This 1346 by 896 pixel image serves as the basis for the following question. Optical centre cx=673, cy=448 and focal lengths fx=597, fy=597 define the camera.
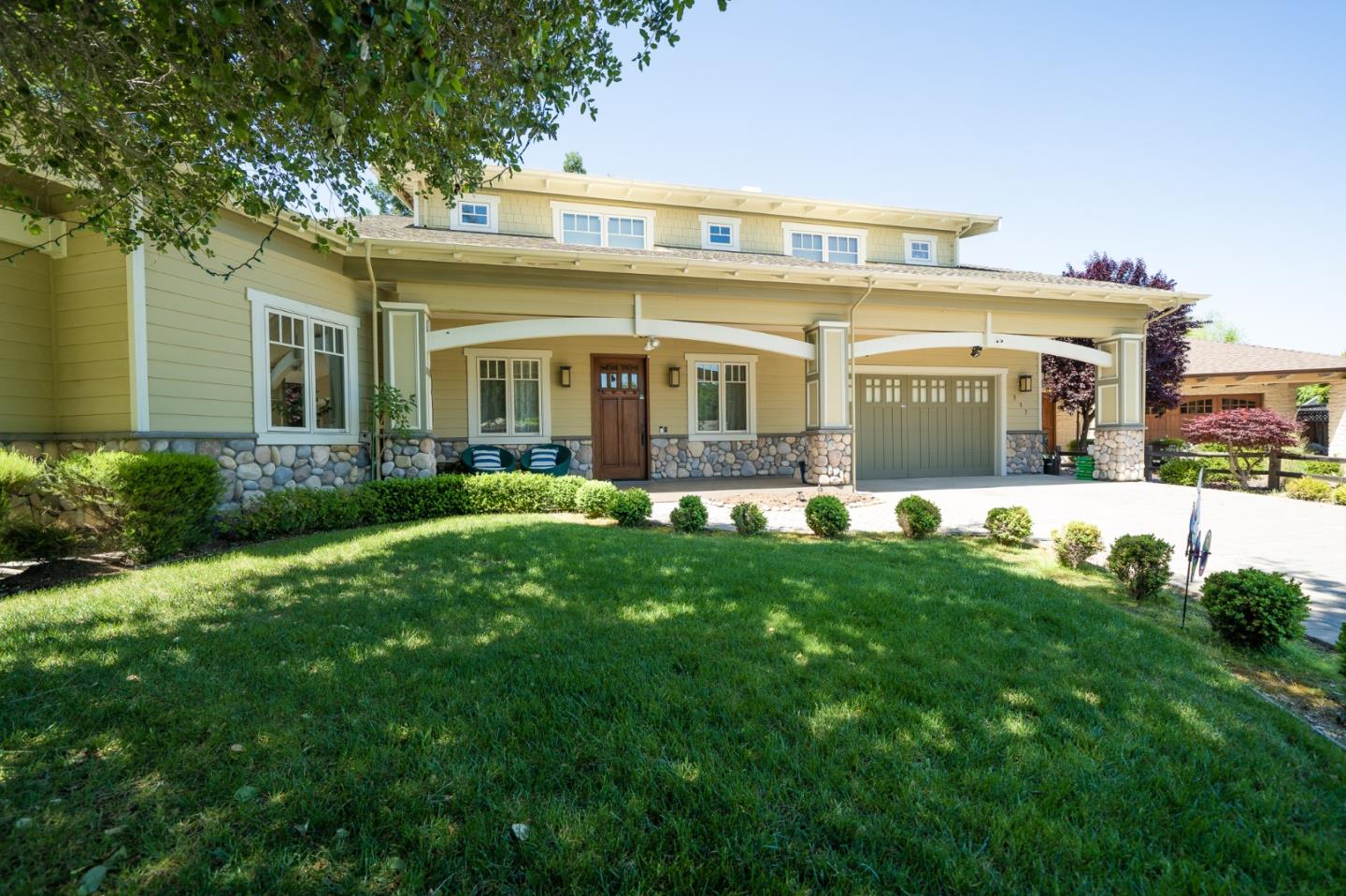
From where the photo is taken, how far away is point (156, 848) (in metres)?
1.68

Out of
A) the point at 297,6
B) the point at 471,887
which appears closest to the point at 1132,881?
the point at 471,887

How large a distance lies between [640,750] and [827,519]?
16.0 feet

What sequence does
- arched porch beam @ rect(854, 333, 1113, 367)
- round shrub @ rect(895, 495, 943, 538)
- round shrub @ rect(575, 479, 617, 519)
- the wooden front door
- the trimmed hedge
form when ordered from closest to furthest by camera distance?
the trimmed hedge < round shrub @ rect(895, 495, 943, 538) < round shrub @ rect(575, 479, 617, 519) < arched porch beam @ rect(854, 333, 1113, 367) < the wooden front door

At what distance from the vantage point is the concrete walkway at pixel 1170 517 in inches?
215

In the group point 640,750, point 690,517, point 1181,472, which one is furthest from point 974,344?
point 640,750

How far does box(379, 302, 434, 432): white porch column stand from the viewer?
29.0 ft

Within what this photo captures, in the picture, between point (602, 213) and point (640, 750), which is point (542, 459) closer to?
point (602, 213)

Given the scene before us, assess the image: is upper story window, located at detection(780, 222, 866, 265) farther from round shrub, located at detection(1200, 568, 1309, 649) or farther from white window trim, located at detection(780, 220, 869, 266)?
round shrub, located at detection(1200, 568, 1309, 649)

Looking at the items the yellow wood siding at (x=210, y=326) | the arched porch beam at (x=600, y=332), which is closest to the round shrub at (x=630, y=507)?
the arched porch beam at (x=600, y=332)

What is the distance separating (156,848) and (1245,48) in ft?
42.3

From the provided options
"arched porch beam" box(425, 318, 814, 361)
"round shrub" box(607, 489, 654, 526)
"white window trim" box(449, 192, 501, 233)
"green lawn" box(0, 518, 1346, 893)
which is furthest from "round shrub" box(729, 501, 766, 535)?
"white window trim" box(449, 192, 501, 233)

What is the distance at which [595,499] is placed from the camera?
741 centimetres

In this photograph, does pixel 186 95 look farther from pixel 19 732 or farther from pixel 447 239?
pixel 447 239

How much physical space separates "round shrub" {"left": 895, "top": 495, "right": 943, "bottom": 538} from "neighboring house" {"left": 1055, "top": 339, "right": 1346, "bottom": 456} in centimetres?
1467
